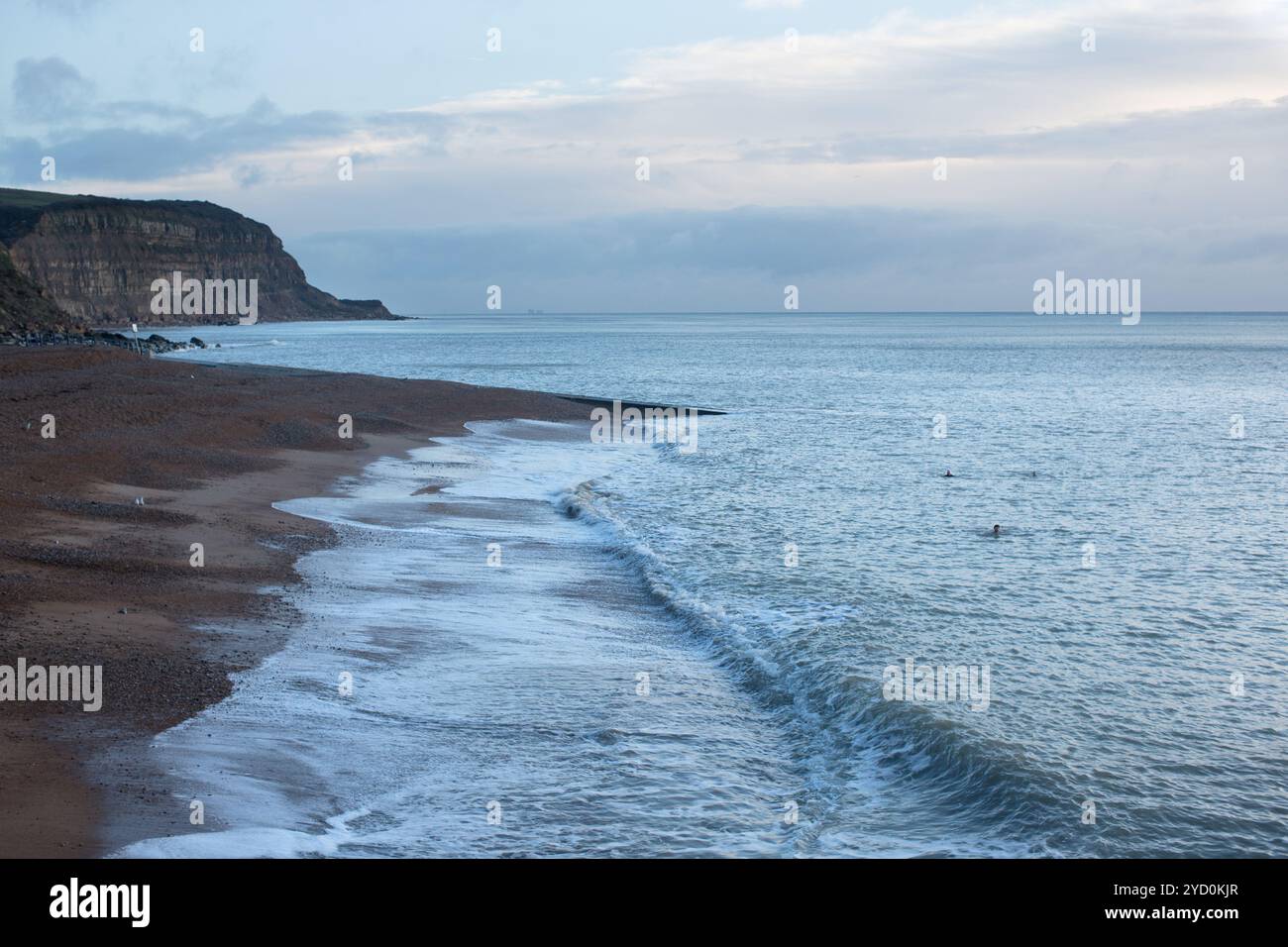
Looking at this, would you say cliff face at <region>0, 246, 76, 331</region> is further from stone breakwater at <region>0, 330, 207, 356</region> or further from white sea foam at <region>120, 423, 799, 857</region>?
white sea foam at <region>120, 423, 799, 857</region>

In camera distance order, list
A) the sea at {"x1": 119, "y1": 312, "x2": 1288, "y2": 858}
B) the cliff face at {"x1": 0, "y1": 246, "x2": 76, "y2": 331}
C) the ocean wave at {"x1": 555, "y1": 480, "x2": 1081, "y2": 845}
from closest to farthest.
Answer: the sea at {"x1": 119, "y1": 312, "x2": 1288, "y2": 858} → the ocean wave at {"x1": 555, "y1": 480, "x2": 1081, "y2": 845} → the cliff face at {"x1": 0, "y1": 246, "x2": 76, "y2": 331}

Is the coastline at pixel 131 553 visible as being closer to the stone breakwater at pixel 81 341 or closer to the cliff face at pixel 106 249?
the stone breakwater at pixel 81 341

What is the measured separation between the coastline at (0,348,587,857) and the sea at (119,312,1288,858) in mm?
570

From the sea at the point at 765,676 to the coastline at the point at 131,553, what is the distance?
0.57m

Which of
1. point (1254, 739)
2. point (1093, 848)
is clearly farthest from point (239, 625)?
point (1254, 739)

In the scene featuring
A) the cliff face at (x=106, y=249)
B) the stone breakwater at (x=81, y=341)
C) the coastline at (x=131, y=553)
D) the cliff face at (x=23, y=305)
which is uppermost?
the cliff face at (x=106, y=249)

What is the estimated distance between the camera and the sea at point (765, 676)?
29.0 ft

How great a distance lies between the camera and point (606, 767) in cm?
983

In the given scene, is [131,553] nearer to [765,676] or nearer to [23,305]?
[765,676]

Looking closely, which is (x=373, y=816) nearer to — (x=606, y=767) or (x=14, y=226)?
(x=606, y=767)

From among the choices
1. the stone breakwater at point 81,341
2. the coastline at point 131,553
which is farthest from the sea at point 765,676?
the stone breakwater at point 81,341

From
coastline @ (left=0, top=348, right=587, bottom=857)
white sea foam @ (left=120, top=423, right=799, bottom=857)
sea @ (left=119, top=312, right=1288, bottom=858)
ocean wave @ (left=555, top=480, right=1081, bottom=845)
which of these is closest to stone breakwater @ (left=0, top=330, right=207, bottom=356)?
coastline @ (left=0, top=348, right=587, bottom=857)

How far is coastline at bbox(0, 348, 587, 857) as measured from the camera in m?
8.91

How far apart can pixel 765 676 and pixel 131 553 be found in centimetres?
882
